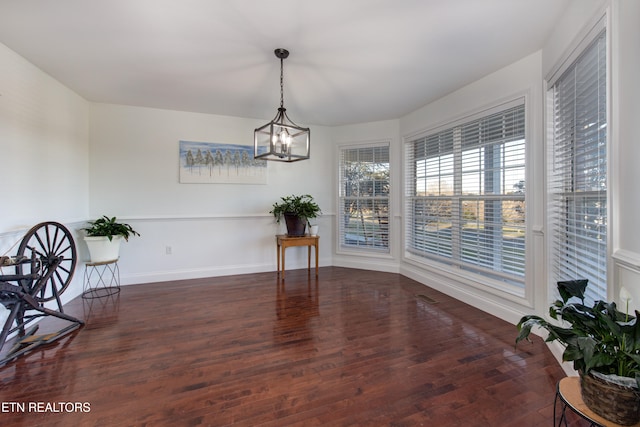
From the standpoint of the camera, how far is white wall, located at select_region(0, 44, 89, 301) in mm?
2480

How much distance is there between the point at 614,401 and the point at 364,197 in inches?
157

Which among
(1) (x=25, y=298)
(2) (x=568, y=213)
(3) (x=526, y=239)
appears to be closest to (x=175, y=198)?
(1) (x=25, y=298)

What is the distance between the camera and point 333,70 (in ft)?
9.43

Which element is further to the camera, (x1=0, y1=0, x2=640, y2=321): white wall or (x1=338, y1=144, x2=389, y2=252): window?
(x1=338, y1=144, x2=389, y2=252): window

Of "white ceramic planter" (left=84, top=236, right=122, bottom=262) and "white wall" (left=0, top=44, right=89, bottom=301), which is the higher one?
"white wall" (left=0, top=44, right=89, bottom=301)

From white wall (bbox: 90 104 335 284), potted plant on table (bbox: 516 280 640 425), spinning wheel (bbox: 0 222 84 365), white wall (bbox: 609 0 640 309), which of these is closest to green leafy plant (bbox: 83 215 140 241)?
white wall (bbox: 90 104 335 284)

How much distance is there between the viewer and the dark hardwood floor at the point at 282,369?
5.20ft

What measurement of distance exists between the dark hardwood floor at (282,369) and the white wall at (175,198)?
106cm

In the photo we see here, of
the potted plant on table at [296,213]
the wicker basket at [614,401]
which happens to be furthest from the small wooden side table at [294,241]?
the wicker basket at [614,401]

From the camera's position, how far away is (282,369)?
2.01m

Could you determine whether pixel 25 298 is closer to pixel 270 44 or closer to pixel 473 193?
pixel 270 44

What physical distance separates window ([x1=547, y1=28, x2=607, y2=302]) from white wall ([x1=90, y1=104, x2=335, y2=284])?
3354mm

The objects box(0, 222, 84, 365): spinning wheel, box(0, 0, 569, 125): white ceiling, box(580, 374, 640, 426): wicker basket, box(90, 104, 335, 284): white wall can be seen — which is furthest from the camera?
box(90, 104, 335, 284): white wall

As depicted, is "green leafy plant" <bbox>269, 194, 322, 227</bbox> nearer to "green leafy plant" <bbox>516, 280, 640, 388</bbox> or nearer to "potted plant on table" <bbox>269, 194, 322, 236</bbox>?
"potted plant on table" <bbox>269, 194, 322, 236</bbox>
